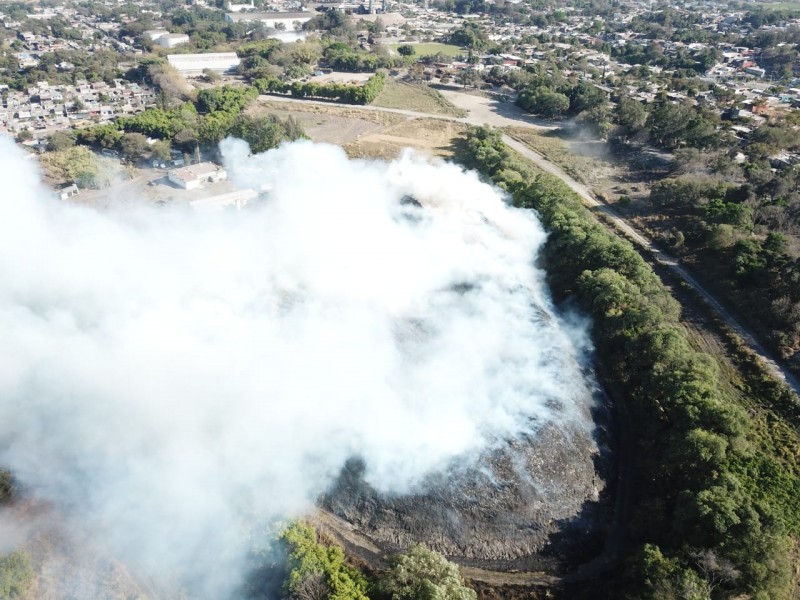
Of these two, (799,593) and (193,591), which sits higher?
(799,593)

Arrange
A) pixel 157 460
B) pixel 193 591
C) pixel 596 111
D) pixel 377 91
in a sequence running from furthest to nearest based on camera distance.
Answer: pixel 377 91, pixel 596 111, pixel 157 460, pixel 193 591

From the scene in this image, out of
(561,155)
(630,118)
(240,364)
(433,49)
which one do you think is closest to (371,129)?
(561,155)

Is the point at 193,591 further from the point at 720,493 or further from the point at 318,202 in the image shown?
the point at 318,202

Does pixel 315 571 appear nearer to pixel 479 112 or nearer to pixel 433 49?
pixel 479 112

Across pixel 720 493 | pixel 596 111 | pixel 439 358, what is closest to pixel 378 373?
pixel 439 358

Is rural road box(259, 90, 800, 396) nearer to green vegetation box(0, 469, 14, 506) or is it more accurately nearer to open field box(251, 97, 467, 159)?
open field box(251, 97, 467, 159)

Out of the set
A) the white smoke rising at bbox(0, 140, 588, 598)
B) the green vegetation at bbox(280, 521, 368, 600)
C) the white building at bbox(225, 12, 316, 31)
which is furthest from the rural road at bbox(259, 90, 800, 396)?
the white building at bbox(225, 12, 316, 31)

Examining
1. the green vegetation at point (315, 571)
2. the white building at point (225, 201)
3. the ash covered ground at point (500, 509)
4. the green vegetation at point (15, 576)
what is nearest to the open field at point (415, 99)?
the white building at point (225, 201)
